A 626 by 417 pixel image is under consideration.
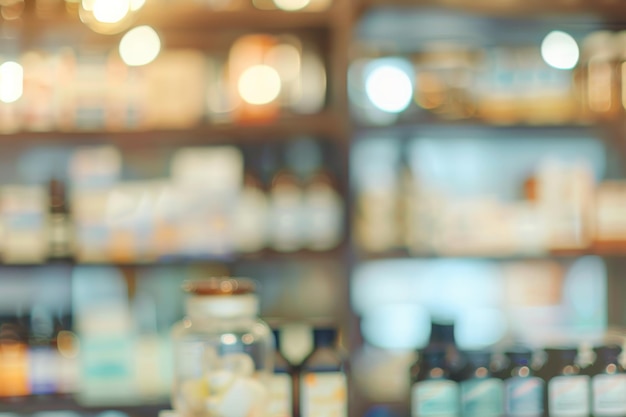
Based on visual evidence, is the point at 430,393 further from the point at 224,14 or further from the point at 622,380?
the point at 224,14

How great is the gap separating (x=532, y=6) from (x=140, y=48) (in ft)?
4.40

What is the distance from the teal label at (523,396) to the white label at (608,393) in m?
0.12

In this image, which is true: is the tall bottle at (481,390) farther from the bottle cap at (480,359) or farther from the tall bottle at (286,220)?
the tall bottle at (286,220)

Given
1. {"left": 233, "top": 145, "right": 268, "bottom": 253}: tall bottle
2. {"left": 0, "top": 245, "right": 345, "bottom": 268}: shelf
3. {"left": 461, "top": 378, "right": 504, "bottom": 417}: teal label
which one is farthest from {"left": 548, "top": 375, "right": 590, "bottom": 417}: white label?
{"left": 233, "top": 145, "right": 268, "bottom": 253}: tall bottle

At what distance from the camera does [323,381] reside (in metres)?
1.89

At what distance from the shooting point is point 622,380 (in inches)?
74.4

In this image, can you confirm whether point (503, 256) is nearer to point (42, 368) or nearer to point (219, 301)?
point (219, 301)

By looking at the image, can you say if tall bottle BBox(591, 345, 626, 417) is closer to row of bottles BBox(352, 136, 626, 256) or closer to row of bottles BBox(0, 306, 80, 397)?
row of bottles BBox(352, 136, 626, 256)

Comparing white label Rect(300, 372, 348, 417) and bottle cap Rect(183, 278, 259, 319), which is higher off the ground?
bottle cap Rect(183, 278, 259, 319)

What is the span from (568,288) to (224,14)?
164 cm

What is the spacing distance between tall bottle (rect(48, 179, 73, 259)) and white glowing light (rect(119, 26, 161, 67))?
1.77ft

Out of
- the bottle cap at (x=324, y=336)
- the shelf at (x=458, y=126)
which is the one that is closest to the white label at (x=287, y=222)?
the shelf at (x=458, y=126)

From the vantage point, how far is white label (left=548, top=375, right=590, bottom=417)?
1.89 meters

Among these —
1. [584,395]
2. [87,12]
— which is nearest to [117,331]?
[87,12]
